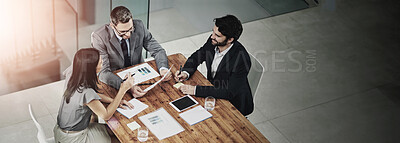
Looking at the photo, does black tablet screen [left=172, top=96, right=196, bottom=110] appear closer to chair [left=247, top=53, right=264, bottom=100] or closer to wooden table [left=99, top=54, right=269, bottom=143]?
wooden table [left=99, top=54, right=269, bottom=143]

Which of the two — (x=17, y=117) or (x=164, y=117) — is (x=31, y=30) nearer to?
(x=17, y=117)

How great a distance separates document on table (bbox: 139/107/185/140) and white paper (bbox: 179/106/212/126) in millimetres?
93

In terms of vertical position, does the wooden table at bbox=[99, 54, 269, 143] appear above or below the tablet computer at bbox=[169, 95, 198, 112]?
below

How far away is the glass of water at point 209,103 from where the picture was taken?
4151 mm

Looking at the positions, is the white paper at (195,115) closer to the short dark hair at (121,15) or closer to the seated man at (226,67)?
the seated man at (226,67)

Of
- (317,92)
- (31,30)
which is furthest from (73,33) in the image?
(317,92)

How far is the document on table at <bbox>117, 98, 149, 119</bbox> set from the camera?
3996 mm

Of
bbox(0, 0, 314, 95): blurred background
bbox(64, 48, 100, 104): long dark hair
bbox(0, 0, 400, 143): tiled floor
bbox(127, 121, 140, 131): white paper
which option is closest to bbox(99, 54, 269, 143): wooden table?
bbox(127, 121, 140, 131): white paper

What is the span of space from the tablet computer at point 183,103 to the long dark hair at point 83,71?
679 mm

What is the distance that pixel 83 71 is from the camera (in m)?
3.72

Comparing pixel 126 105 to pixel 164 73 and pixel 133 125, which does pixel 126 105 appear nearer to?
pixel 133 125

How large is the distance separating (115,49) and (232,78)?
107 centimetres

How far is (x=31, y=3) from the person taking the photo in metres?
5.18

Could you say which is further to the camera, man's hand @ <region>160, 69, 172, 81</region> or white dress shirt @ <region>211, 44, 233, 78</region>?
white dress shirt @ <region>211, 44, 233, 78</region>
